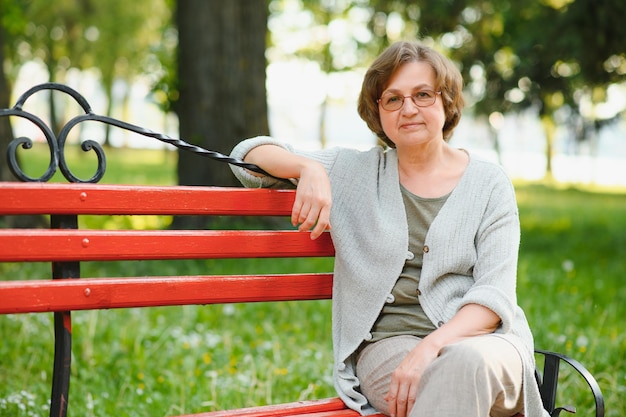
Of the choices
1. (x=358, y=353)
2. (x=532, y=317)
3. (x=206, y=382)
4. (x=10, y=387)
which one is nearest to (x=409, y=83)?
(x=358, y=353)

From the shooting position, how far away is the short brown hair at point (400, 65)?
8.50ft

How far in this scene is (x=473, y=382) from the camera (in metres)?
2.14

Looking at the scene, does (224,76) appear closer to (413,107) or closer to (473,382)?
(413,107)

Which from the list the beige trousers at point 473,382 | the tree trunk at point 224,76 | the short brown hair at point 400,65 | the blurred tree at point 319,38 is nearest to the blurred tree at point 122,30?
the blurred tree at point 319,38

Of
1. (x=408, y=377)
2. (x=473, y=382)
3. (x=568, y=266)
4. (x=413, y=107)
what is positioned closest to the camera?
(x=473, y=382)

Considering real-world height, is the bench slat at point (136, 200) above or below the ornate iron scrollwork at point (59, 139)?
below

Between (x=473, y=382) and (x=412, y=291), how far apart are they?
531 millimetres

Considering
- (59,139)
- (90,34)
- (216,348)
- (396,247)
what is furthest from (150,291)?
(90,34)

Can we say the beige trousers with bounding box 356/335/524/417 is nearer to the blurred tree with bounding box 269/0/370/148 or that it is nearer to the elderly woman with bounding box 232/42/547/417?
the elderly woman with bounding box 232/42/547/417

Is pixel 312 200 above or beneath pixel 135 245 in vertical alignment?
above

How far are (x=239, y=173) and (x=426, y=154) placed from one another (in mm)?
647

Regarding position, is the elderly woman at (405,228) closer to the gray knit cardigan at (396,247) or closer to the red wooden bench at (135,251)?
the gray knit cardigan at (396,247)

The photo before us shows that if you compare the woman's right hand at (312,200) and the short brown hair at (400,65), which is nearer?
the woman's right hand at (312,200)

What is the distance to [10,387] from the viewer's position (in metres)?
A: 3.74
